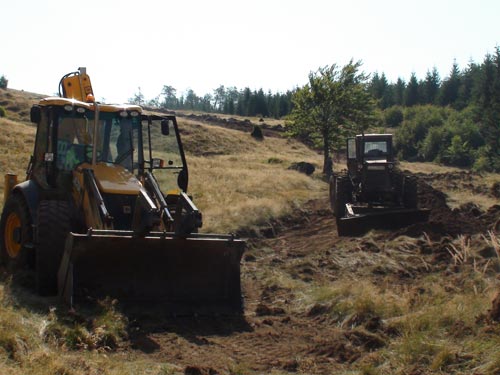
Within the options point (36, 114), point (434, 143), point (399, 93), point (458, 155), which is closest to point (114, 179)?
point (36, 114)

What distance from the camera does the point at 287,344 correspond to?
7.59 m

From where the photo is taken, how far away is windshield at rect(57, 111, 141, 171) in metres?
9.70

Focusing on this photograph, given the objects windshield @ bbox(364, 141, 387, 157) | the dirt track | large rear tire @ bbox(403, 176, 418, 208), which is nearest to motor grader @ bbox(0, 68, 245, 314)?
the dirt track

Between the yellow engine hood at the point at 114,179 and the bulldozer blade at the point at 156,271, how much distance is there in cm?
109

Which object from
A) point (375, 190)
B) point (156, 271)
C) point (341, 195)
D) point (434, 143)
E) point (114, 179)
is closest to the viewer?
point (156, 271)

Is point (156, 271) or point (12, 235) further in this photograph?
point (12, 235)

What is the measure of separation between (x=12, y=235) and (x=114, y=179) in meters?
1.84

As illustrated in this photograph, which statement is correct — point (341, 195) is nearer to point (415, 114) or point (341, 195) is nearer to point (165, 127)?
point (165, 127)

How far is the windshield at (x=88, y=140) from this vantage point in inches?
382

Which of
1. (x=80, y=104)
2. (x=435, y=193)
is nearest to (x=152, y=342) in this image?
(x=80, y=104)

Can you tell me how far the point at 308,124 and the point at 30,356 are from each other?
113ft

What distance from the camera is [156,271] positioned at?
27.6 ft

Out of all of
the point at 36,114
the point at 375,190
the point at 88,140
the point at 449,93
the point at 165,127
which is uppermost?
the point at 449,93

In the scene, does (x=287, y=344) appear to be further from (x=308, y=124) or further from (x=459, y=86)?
(x=459, y=86)
